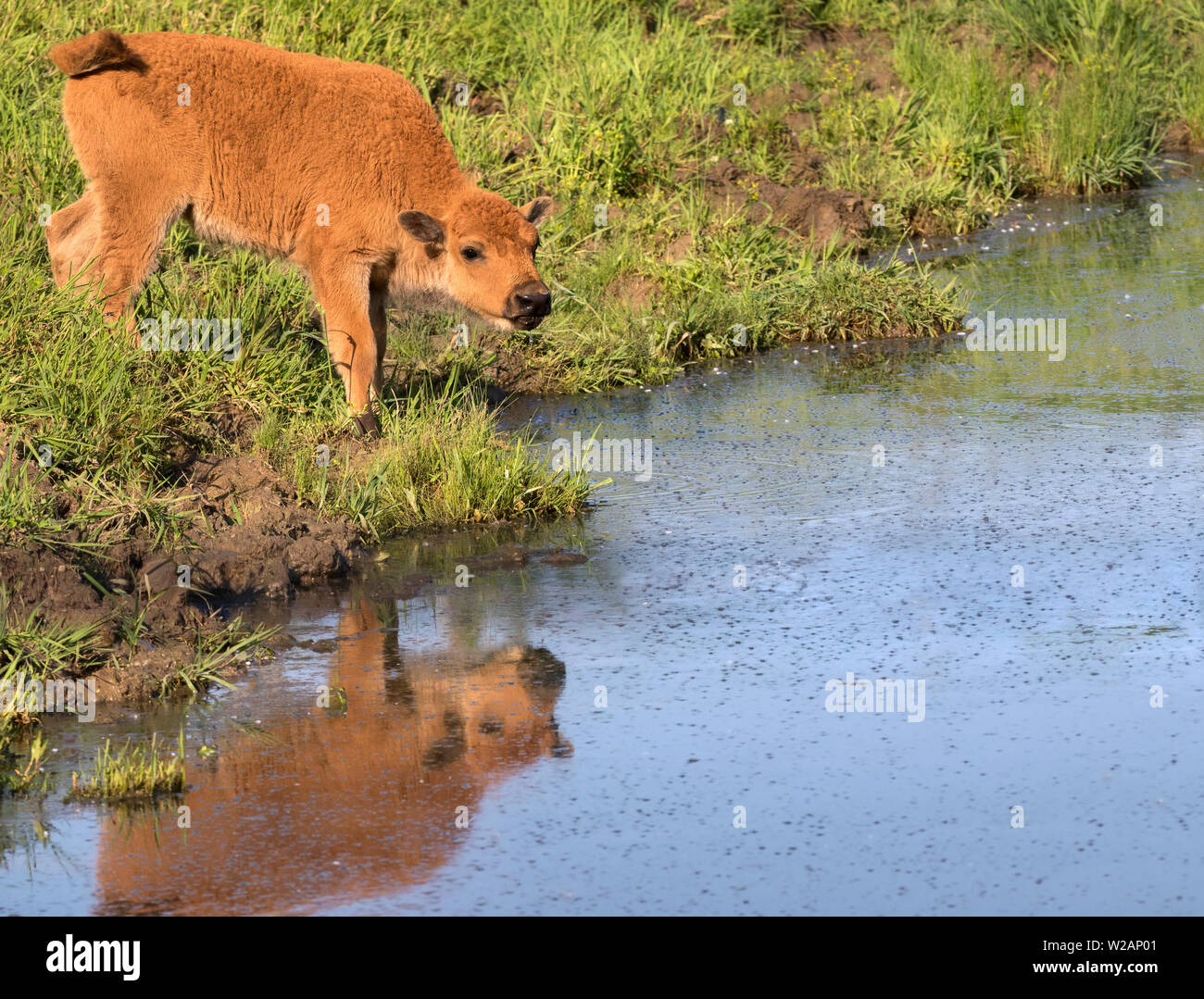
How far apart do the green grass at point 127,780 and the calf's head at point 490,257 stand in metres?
3.96

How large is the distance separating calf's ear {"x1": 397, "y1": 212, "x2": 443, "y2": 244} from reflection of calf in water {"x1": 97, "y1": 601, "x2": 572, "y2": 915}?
282 centimetres

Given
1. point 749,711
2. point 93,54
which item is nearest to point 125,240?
point 93,54

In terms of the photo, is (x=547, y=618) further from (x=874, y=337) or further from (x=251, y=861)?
(x=874, y=337)

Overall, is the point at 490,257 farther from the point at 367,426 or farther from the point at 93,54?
the point at 93,54

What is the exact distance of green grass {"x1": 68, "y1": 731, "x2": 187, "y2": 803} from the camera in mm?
5410

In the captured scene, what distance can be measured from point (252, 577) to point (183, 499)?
580 mm

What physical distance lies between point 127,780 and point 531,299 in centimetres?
414

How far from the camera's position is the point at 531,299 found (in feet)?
29.2

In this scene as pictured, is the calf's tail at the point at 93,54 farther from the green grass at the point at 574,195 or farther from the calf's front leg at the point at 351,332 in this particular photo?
the calf's front leg at the point at 351,332

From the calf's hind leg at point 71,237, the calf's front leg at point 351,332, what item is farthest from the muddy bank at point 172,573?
the calf's hind leg at point 71,237

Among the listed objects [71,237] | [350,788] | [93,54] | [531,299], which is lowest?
[350,788]

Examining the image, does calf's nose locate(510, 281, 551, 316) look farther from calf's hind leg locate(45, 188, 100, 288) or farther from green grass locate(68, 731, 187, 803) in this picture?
green grass locate(68, 731, 187, 803)

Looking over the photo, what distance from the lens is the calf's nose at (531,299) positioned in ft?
29.1

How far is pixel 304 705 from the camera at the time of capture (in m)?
6.13
